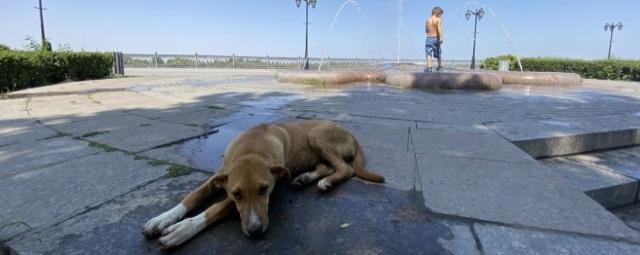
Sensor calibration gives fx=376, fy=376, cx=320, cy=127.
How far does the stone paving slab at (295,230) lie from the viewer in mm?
2205

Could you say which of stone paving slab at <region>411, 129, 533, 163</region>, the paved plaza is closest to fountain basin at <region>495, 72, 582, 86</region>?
the paved plaza

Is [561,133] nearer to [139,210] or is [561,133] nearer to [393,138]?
[393,138]

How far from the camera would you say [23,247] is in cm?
218

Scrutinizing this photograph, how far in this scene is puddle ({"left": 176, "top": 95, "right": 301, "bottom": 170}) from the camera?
153 inches

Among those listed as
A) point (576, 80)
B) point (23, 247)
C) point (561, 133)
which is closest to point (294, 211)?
point (23, 247)

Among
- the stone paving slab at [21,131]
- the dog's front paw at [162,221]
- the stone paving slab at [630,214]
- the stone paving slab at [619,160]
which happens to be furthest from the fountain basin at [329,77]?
the dog's front paw at [162,221]

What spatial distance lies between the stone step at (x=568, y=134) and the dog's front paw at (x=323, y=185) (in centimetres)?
277

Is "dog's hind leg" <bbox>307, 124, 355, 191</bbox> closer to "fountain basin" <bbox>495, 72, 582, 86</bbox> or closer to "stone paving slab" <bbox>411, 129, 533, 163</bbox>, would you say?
"stone paving slab" <bbox>411, 129, 533, 163</bbox>

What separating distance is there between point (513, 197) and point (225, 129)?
12.4ft

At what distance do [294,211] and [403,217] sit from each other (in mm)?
766

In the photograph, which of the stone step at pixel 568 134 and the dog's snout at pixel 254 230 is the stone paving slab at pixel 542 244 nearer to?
the dog's snout at pixel 254 230

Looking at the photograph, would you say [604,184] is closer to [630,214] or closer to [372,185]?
[630,214]

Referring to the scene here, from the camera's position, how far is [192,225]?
2.32 metres

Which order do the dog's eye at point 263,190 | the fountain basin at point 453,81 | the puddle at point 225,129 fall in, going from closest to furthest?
the dog's eye at point 263,190 < the puddle at point 225,129 < the fountain basin at point 453,81
